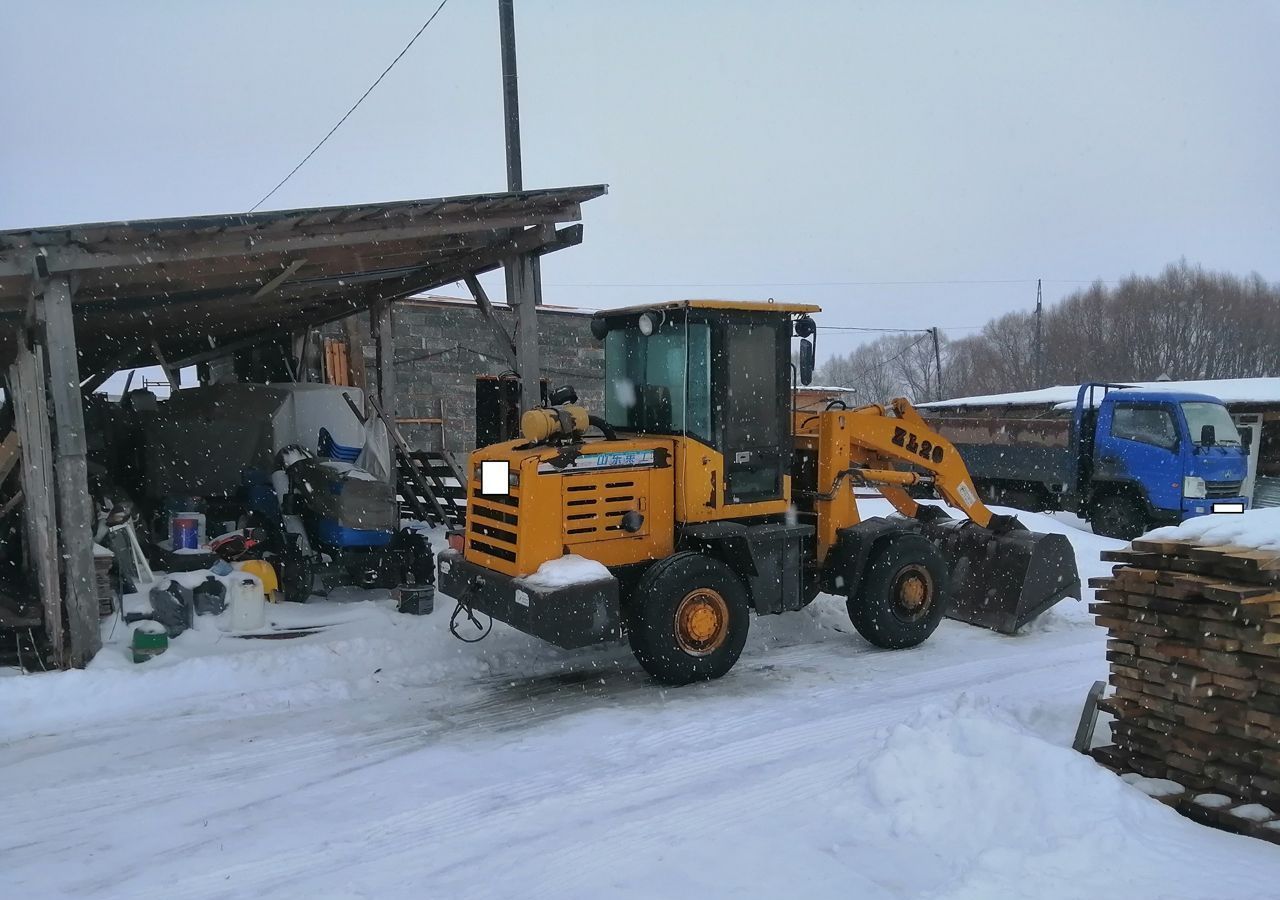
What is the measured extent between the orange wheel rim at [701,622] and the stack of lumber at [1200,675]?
248cm

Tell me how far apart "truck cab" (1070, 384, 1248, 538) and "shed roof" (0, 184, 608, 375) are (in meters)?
9.16

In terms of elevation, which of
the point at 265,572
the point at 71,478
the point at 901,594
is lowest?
the point at 901,594

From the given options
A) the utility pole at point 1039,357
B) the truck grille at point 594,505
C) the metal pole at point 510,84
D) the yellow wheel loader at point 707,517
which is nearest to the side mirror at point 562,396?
the yellow wheel loader at point 707,517

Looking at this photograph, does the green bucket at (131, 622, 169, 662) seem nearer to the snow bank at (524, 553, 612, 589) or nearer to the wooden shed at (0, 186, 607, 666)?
the wooden shed at (0, 186, 607, 666)

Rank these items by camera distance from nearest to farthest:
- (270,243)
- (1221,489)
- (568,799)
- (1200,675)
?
1. (1200,675)
2. (568,799)
3. (270,243)
4. (1221,489)

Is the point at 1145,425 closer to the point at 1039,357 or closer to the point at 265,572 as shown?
the point at 265,572

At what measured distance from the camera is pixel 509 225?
8164 mm

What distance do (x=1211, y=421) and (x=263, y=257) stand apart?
12540 mm

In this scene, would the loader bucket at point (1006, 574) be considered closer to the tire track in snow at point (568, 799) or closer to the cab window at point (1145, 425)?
the tire track in snow at point (568, 799)

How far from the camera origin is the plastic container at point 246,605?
285 inches

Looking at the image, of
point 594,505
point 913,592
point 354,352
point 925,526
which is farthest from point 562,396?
point 354,352

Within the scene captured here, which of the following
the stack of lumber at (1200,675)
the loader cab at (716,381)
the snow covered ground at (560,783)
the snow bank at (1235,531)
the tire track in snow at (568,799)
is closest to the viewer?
the snow covered ground at (560,783)

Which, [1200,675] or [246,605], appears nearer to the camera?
[1200,675]

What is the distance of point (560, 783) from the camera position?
4.71 meters
